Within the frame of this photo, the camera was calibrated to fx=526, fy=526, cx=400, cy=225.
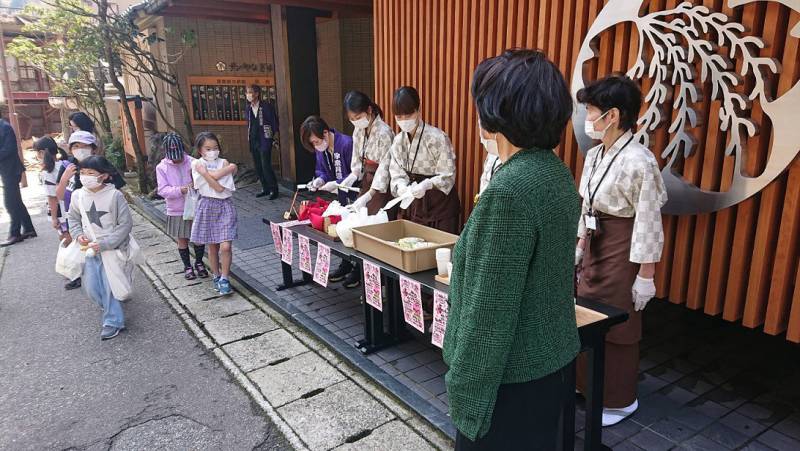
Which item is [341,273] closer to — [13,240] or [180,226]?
[180,226]

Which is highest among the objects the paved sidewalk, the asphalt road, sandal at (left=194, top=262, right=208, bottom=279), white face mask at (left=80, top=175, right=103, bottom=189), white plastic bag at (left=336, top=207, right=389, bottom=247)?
white face mask at (left=80, top=175, right=103, bottom=189)

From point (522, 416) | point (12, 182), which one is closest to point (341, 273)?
point (522, 416)

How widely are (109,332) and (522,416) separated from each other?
4.74 meters

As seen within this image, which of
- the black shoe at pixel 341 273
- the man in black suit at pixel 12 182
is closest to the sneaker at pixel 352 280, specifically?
the black shoe at pixel 341 273

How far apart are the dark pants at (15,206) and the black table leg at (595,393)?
30.4 feet

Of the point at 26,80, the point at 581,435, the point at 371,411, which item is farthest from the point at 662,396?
the point at 26,80

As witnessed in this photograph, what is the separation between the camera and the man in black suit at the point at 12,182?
8.30 m

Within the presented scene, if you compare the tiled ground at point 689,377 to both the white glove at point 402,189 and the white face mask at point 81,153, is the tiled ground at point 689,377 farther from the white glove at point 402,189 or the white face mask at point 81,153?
the white face mask at point 81,153

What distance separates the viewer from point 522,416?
5.88 feet

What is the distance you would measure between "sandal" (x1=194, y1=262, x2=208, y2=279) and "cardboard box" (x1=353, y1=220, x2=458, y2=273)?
320cm

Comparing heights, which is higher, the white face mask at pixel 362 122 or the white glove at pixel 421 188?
the white face mask at pixel 362 122

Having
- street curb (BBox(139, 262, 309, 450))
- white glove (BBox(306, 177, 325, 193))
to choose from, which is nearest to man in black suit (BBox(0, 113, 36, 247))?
street curb (BBox(139, 262, 309, 450))

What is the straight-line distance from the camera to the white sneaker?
3.50 metres

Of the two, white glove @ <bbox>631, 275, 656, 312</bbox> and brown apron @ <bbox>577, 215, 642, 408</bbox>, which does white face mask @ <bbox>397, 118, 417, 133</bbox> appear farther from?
white glove @ <bbox>631, 275, 656, 312</bbox>
